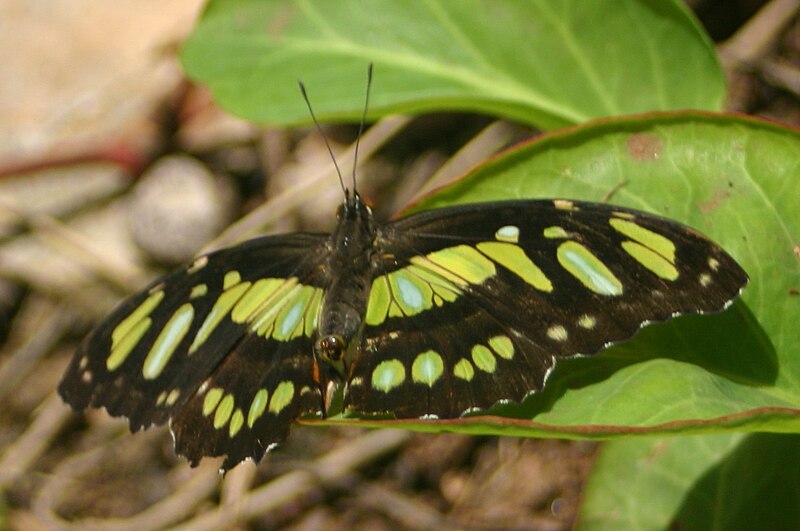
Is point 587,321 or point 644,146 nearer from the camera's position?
point 587,321

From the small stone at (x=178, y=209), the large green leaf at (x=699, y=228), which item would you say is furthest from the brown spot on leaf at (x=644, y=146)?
the small stone at (x=178, y=209)

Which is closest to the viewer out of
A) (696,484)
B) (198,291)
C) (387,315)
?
(387,315)

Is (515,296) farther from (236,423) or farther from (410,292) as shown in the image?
(236,423)

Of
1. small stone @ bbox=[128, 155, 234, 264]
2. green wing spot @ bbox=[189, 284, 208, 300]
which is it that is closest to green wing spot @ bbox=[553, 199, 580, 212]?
green wing spot @ bbox=[189, 284, 208, 300]

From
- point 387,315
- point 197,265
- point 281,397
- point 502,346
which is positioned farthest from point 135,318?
point 502,346

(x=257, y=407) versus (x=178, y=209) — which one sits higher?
(x=257, y=407)

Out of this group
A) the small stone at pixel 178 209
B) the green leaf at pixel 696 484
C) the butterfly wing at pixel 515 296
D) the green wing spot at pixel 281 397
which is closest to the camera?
the butterfly wing at pixel 515 296

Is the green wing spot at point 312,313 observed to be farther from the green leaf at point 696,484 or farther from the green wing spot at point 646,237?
the green leaf at point 696,484
